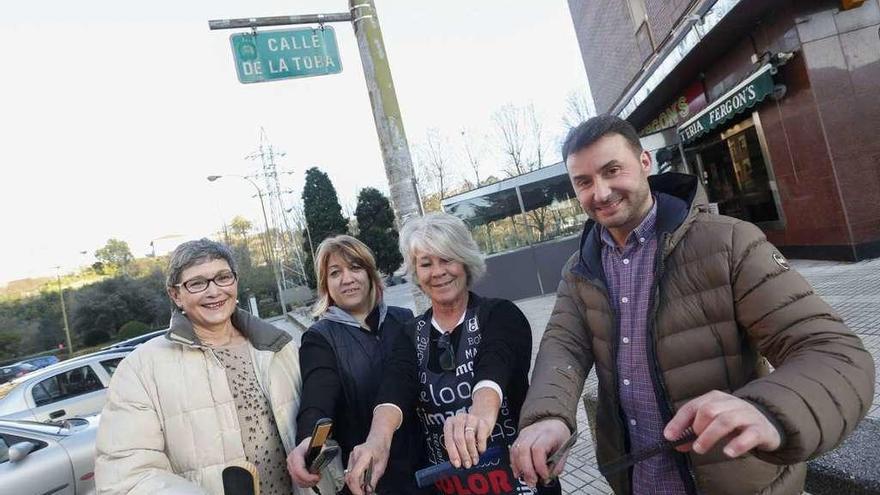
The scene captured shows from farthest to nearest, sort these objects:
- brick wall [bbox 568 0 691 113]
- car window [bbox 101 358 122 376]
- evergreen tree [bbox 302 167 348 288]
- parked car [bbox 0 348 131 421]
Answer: evergreen tree [bbox 302 167 348 288], brick wall [bbox 568 0 691 113], car window [bbox 101 358 122 376], parked car [bbox 0 348 131 421]

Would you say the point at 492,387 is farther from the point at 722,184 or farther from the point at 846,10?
the point at 722,184

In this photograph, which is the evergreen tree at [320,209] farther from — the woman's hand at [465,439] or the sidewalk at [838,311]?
the woman's hand at [465,439]

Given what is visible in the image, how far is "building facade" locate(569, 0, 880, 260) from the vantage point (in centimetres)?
738

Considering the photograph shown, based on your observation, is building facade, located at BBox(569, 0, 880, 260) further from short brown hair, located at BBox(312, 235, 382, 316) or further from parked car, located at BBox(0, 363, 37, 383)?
parked car, located at BBox(0, 363, 37, 383)

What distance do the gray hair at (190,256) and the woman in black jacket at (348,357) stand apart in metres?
0.49

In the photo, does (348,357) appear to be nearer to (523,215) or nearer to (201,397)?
(201,397)

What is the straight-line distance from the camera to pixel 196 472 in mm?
1700

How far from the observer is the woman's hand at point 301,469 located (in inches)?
61.0

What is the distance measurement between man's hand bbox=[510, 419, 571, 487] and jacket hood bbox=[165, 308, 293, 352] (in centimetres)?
113

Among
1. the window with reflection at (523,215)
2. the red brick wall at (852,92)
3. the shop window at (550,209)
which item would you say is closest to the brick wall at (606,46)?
the shop window at (550,209)

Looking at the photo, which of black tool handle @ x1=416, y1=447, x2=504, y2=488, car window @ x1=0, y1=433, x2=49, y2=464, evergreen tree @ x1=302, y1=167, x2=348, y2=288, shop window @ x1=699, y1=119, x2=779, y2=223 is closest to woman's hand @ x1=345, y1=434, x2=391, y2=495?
black tool handle @ x1=416, y1=447, x2=504, y2=488

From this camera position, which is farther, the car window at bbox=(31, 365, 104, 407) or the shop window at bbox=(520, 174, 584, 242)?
the shop window at bbox=(520, 174, 584, 242)

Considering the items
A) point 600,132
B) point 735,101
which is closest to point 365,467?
point 600,132

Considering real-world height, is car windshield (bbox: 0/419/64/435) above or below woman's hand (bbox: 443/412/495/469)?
below
